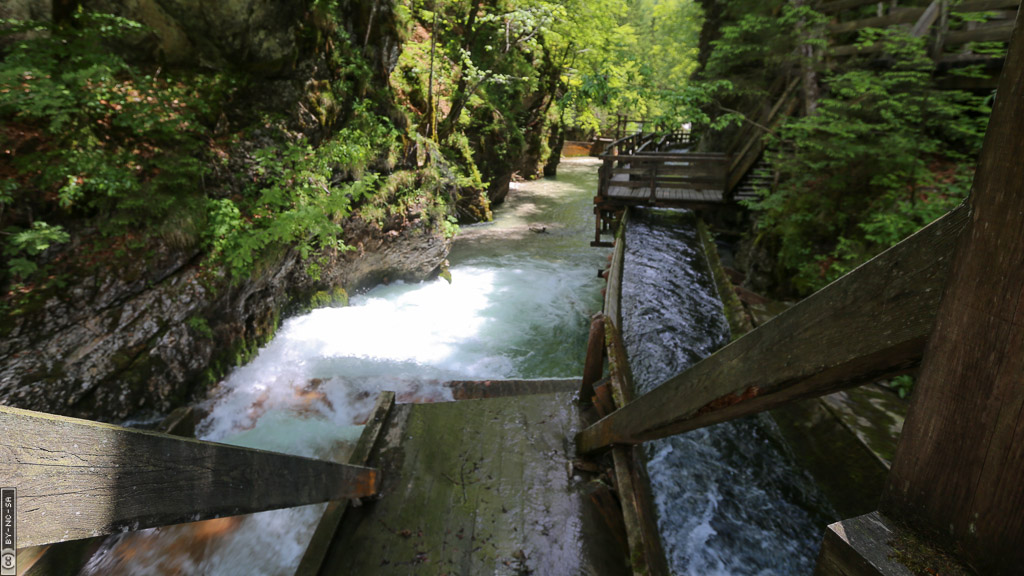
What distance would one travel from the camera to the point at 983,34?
276 inches

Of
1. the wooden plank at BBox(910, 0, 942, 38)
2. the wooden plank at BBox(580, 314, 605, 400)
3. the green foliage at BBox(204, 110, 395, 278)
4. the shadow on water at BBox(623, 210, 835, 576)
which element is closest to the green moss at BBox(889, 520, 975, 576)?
the shadow on water at BBox(623, 210, 835, 576)

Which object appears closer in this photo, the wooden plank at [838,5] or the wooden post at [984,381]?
the wooden post at [984,381]

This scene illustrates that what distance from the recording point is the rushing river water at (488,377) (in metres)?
3.50

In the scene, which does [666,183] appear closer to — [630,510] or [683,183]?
[683,183]

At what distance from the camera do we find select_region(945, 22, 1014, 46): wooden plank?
269 inches

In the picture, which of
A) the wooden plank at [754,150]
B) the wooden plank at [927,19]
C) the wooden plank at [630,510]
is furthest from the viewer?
the wooden plank at [754,150]

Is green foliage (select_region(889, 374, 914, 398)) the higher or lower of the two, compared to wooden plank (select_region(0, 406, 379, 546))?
lower

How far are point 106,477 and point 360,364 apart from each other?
Answer: 6.42 meters

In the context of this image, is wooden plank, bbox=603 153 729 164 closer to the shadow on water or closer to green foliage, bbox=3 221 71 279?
the shadow on water

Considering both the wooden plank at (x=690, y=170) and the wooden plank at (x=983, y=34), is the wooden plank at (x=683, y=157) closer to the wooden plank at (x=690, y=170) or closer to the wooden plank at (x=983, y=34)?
the wooden plank at (x=690, y=170)

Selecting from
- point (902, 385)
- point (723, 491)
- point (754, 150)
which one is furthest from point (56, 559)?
point (754, 150)

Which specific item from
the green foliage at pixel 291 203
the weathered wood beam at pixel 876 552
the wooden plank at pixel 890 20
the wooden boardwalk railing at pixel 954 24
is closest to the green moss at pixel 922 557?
the weathered wood beam at pixel 876 552

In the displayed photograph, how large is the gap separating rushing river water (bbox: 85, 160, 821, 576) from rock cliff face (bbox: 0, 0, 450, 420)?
22.9 inches

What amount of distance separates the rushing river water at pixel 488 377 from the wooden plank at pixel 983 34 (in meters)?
5.22
